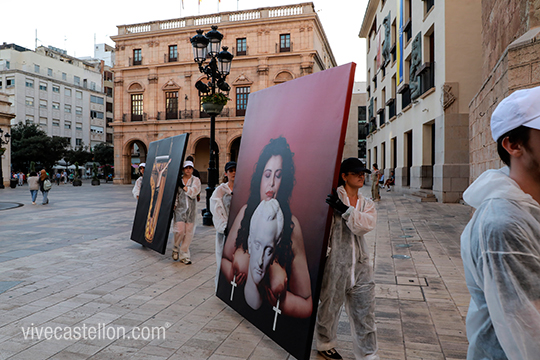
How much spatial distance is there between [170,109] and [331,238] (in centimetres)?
3592

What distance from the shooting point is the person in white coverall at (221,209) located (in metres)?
4.33

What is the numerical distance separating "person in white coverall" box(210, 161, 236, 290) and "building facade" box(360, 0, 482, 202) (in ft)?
37.1

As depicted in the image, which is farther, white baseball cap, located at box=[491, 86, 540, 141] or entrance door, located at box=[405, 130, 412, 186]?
entrance door, located at box=[405, 130, 412, 186]

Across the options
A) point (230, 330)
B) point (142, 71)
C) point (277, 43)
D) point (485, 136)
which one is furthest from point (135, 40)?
point (230, 330)

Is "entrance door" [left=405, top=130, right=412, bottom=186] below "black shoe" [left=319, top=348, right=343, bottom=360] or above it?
above

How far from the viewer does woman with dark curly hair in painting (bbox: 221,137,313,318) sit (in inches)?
113

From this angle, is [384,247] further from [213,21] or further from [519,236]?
[213,21]

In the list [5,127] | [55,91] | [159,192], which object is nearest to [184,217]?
[159,192]

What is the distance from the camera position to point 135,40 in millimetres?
36938

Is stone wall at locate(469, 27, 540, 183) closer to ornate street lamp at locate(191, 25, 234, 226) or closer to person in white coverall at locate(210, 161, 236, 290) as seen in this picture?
person in white coverall at locate(210, 161, 236, 290)

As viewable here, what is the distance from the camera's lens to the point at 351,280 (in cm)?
283

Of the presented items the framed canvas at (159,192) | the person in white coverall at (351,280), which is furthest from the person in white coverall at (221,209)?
the framed canvas at (159,192)

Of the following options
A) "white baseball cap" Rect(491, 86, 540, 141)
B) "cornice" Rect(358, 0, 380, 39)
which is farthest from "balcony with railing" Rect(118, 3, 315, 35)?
"white baseball cap" Rect(491, 86, 540, 141)

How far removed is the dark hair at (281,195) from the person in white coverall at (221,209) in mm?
623
